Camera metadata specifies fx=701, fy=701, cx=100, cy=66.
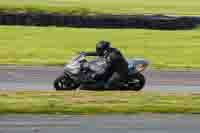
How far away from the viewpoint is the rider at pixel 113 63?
1780 centimetres

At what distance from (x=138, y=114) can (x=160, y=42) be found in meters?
22.3

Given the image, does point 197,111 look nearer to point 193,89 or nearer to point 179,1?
point 193,89

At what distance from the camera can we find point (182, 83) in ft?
70.1

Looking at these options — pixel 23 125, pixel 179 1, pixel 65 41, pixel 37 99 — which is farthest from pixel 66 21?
pixel 179 1

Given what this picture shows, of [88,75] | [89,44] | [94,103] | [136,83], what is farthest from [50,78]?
[89,44]

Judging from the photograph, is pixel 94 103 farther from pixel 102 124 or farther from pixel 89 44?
pixel 89 44

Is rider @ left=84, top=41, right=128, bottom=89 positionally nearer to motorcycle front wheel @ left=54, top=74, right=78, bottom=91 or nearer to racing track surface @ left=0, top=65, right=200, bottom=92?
motorcycle front wheel @ left=54, top=74, right=78, bottom=91

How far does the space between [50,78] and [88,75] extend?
367 centimetres

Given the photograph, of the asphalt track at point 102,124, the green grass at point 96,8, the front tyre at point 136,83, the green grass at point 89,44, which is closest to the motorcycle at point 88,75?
the front tyre at point 136,83

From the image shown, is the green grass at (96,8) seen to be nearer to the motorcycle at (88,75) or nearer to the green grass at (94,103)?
the motorcycle at (88,75)

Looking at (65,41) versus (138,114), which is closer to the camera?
(138,114)

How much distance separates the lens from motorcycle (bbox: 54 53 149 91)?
18094 mm

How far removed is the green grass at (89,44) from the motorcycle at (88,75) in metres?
8.34

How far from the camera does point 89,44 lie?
33.8m
